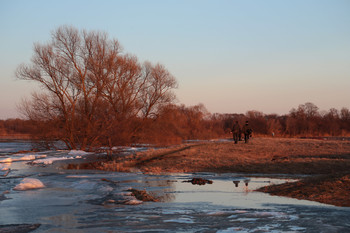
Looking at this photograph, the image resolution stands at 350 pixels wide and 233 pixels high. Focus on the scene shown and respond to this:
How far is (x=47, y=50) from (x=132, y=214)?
3163 centimetres

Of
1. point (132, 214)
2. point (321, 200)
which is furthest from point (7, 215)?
point (321, 200)

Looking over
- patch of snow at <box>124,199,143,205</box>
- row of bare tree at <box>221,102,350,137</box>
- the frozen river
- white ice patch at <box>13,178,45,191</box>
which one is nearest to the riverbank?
the frozen river

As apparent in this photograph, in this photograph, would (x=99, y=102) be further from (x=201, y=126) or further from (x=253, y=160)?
(x=201, y=126)

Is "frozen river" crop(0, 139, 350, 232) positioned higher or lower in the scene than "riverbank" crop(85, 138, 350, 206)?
lower

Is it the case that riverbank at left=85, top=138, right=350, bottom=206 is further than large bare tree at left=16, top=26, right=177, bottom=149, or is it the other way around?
large bare tree at left=16, top=26, right=177, bottom=149

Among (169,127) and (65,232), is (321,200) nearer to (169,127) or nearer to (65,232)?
(65,232)

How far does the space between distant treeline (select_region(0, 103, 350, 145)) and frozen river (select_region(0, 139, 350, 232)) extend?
2559cm

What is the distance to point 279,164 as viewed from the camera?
21.5m

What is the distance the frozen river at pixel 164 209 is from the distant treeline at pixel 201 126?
2559 centimetres

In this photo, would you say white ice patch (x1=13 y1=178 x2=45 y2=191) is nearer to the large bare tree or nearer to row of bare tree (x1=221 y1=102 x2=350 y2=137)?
the large bare tree

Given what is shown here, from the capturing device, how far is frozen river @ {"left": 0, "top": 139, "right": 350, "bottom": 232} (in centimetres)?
827

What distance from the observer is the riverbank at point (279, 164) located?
12523mm

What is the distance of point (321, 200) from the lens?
11531 millimetres

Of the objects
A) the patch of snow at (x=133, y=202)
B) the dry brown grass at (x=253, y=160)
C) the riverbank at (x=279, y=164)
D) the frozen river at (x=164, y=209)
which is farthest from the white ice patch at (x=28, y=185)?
the dry brown grass at (x=253, y=160)
